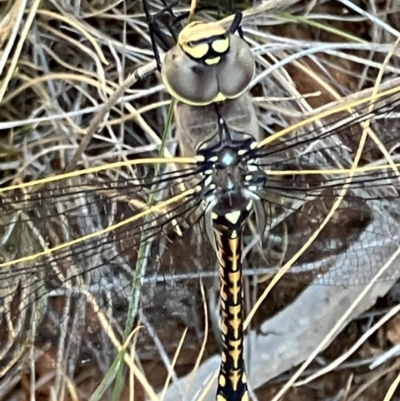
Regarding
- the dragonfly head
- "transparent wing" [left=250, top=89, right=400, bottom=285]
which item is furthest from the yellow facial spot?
"transparent wing" [left=250, top=89, right=400, bottom=285]

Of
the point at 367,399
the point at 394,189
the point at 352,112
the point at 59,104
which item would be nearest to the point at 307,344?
the point at 367,399

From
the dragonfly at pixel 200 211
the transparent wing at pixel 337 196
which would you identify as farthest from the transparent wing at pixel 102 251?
the transparent wing at pixel 337 196

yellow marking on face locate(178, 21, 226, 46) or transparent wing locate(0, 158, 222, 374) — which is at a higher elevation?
yellow marking on face locate(178, 21, 226, 46)

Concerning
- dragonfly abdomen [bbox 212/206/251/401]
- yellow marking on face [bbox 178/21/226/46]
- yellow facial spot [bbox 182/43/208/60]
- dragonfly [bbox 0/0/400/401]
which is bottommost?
dragonfly abdomen [bbox 212/206/251/401]

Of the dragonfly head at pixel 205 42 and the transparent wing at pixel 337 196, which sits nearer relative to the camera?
the dragonfly head at pixel 205 42

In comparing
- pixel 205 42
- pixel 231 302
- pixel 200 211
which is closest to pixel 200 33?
pixel 205 42

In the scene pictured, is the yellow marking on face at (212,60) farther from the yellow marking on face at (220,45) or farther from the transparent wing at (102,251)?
the transparent wing at (102,251)

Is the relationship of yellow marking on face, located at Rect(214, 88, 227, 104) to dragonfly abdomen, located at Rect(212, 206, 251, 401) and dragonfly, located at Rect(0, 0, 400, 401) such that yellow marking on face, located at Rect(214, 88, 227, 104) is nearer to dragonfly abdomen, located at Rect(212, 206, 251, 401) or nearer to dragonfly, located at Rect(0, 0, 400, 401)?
dragonfly, located at Rect(0, 0, 400, 401)

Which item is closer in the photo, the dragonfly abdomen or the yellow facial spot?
the yellow facial spot
